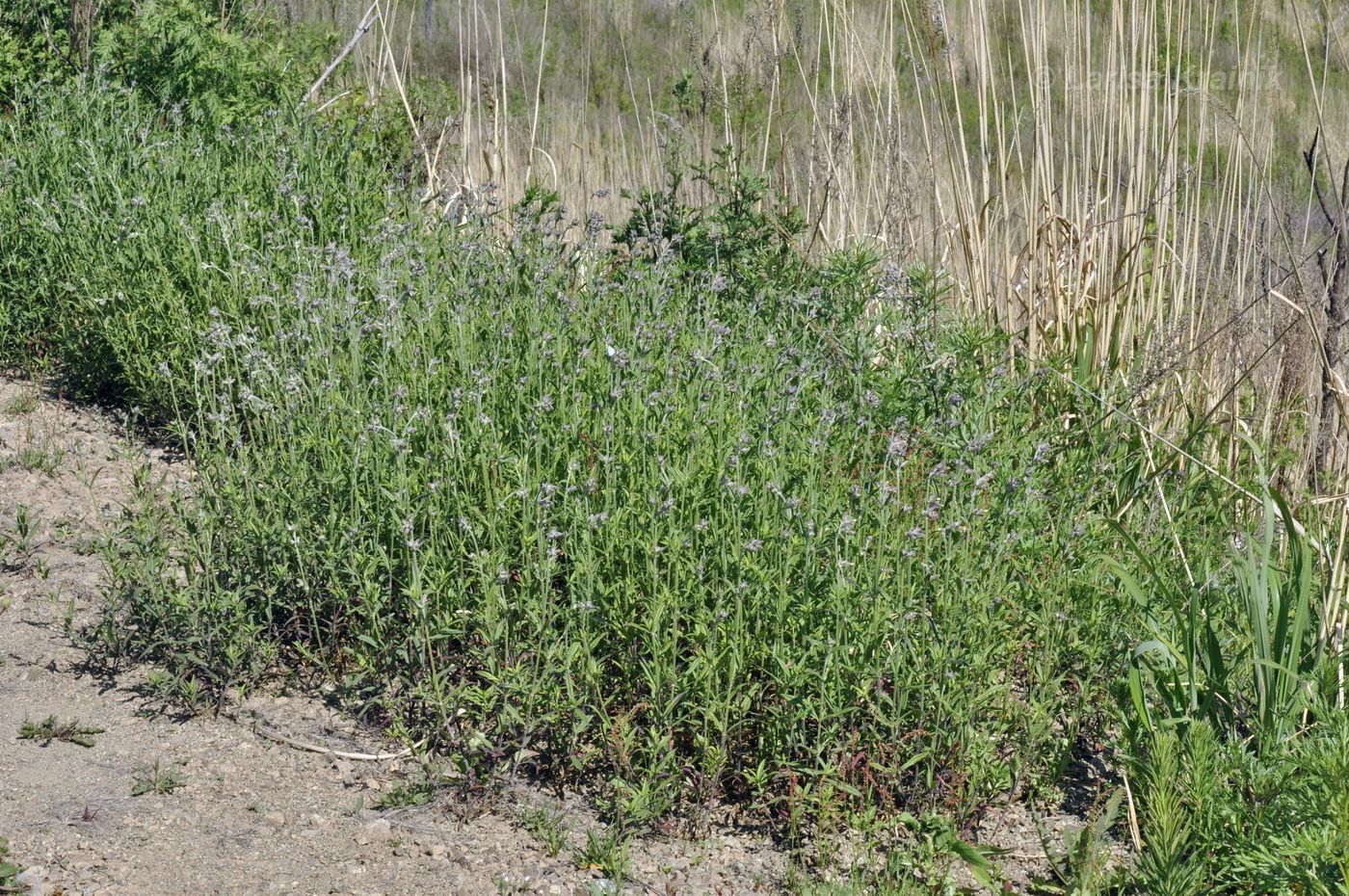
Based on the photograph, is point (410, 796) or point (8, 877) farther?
point (410, 796)

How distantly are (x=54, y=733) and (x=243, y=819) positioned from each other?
62 centimetres

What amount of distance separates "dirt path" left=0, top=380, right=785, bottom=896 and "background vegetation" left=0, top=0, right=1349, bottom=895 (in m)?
0.11

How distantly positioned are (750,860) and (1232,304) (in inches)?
134

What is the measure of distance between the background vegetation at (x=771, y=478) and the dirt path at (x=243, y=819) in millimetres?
110

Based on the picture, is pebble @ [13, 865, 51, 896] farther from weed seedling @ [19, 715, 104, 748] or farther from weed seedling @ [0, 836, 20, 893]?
weed seedling @ [19, 715, 104, 748]

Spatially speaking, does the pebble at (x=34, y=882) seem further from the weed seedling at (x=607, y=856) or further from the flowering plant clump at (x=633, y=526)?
the weed seedling at (x=607, y=856)

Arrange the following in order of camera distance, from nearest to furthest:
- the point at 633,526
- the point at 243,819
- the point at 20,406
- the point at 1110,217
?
the point at 243,819, the point at 633,526, the point at 20,406, the point at 1110,217

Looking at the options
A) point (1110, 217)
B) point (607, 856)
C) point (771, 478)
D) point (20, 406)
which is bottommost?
point (607, 856)

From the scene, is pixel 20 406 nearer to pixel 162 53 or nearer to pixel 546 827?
pixel 162 53

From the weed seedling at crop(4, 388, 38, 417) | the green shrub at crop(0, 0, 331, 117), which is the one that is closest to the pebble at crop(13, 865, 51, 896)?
the weed seedling at crop(4, 388, 38, 417)

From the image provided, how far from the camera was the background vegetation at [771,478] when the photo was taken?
280 cm

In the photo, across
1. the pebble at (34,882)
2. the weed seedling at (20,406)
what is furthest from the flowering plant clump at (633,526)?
the pebble at (34,882)

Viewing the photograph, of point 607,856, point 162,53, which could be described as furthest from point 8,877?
point 162,53

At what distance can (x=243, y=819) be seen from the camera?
9.30ft
